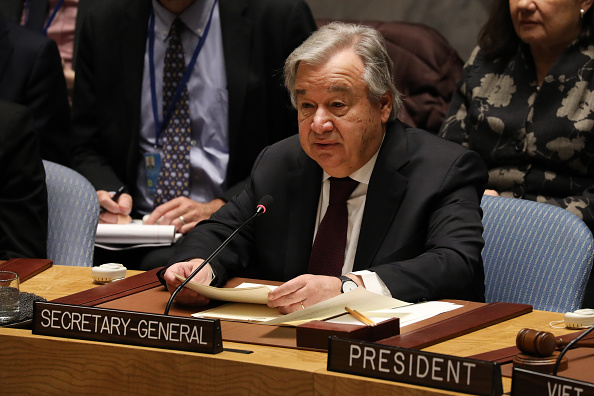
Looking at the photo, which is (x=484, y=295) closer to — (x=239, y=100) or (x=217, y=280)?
(x=217, y=280)

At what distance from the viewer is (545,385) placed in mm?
1427

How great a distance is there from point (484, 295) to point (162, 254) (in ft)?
4.52

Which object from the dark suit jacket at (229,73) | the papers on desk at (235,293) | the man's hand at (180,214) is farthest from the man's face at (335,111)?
the dark suit jacket at (229,73)

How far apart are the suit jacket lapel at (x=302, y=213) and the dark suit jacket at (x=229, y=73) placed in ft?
3.73

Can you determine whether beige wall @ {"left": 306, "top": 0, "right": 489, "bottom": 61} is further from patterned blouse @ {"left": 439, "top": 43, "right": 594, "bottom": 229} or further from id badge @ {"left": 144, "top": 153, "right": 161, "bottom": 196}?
id badge @ {"left": 144, "top": 153, "right": 161, "bottom": 196}

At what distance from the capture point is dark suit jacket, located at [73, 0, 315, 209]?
3809 mm

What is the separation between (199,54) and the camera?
381 centimetres

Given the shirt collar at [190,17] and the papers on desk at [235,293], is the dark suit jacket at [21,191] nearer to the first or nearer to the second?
the shirt collar at [190,17]

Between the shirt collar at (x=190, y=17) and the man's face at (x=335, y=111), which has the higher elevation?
A: the shirt collar at (x=190, y=17)

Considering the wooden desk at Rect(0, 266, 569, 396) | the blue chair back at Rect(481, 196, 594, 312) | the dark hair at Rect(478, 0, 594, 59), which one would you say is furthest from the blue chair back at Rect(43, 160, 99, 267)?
the dark hair at Rect(478, 0, 594, 59)

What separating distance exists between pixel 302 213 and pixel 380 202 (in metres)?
0.24

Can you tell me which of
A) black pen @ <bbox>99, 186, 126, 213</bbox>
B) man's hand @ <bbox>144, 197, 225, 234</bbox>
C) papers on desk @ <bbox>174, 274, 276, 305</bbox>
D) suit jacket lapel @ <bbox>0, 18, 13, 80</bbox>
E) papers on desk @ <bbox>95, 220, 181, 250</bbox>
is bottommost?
papers on desk @ <bbox>95, 220, 181, 250</bbox>

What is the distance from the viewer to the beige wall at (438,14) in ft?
14.4

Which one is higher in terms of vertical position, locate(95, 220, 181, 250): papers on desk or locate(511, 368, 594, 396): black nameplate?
locate(511, 368, 594, 396): black nameplate
